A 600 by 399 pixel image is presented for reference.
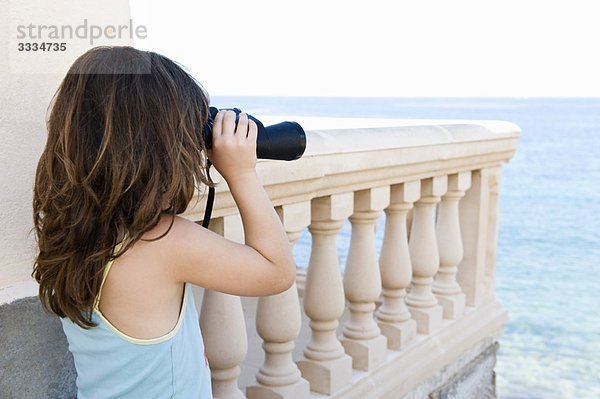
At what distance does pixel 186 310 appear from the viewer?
56.4 inches

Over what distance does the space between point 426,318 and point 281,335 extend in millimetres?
918

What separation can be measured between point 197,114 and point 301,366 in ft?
3.95

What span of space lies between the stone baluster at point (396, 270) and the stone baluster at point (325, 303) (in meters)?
0.37

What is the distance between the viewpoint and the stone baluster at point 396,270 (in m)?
2.69

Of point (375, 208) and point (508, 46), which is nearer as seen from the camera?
point (375, 208)

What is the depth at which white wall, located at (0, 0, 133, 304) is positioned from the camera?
1.42 meters

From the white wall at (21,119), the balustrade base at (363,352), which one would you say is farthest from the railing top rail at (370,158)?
the balustrade base at (363,352)

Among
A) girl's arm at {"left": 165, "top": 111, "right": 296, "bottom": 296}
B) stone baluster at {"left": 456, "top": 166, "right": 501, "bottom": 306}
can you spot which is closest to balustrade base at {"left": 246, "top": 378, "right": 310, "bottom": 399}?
girl's arm at {"left": 165, "top": 111, "right": 296, "bottom": 296}

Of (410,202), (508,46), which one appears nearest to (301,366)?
(410,202)

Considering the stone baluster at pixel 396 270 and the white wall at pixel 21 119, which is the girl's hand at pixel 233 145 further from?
the stone baluster at pixel 396 270

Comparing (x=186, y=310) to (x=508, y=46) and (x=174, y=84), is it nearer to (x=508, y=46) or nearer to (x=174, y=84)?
(x=174, y=84)

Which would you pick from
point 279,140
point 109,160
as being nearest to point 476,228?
point 279,140

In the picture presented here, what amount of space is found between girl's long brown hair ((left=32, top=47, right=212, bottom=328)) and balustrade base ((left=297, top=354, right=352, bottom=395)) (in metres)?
1.09

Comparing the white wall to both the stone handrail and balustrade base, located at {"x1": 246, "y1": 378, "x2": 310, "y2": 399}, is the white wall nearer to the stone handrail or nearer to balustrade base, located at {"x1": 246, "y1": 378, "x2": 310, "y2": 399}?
the stone handrail
